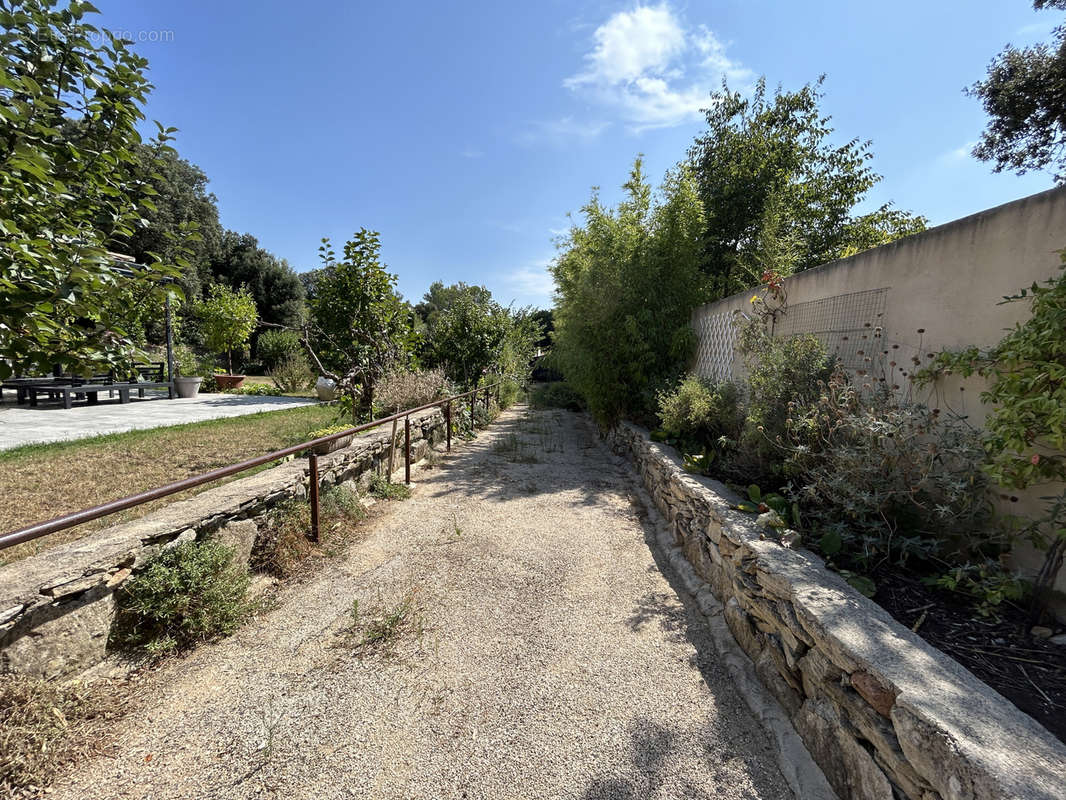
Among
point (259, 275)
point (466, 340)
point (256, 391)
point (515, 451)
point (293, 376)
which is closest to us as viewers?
point (515, 451)

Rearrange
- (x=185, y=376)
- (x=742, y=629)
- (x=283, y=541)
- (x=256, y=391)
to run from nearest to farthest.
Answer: (x=742, y=629) < (x=283, y=541) < (x=185, y=376) < (x=256, y=391)

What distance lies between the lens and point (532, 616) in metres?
2.41

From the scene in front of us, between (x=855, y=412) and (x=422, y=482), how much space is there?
398cm

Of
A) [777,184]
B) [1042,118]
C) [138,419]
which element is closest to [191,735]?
[138,419]

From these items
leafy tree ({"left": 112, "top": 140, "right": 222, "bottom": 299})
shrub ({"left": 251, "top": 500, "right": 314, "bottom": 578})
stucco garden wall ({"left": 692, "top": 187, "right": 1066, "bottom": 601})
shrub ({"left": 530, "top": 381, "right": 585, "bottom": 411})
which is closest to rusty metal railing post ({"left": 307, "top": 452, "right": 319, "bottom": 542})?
shrub ({"left": 251, "top": 500, "right": 314, "bottom": 578})

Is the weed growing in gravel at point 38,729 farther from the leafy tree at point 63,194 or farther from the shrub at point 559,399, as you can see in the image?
the shrub at point 559,399

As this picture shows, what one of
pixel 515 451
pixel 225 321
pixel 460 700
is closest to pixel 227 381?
pixel 225 321

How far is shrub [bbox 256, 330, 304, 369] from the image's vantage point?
17.4m

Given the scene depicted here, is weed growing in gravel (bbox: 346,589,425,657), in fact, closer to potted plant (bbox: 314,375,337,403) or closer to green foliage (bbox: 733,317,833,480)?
green foliage (bbox: 733,317,833,480)

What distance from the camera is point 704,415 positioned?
391 centimetres

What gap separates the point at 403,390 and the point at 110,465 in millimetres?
2876

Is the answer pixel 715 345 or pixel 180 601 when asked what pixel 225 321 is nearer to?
pixel 180 601

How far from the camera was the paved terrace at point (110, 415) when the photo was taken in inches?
214

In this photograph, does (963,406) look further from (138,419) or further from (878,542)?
(138,419)
